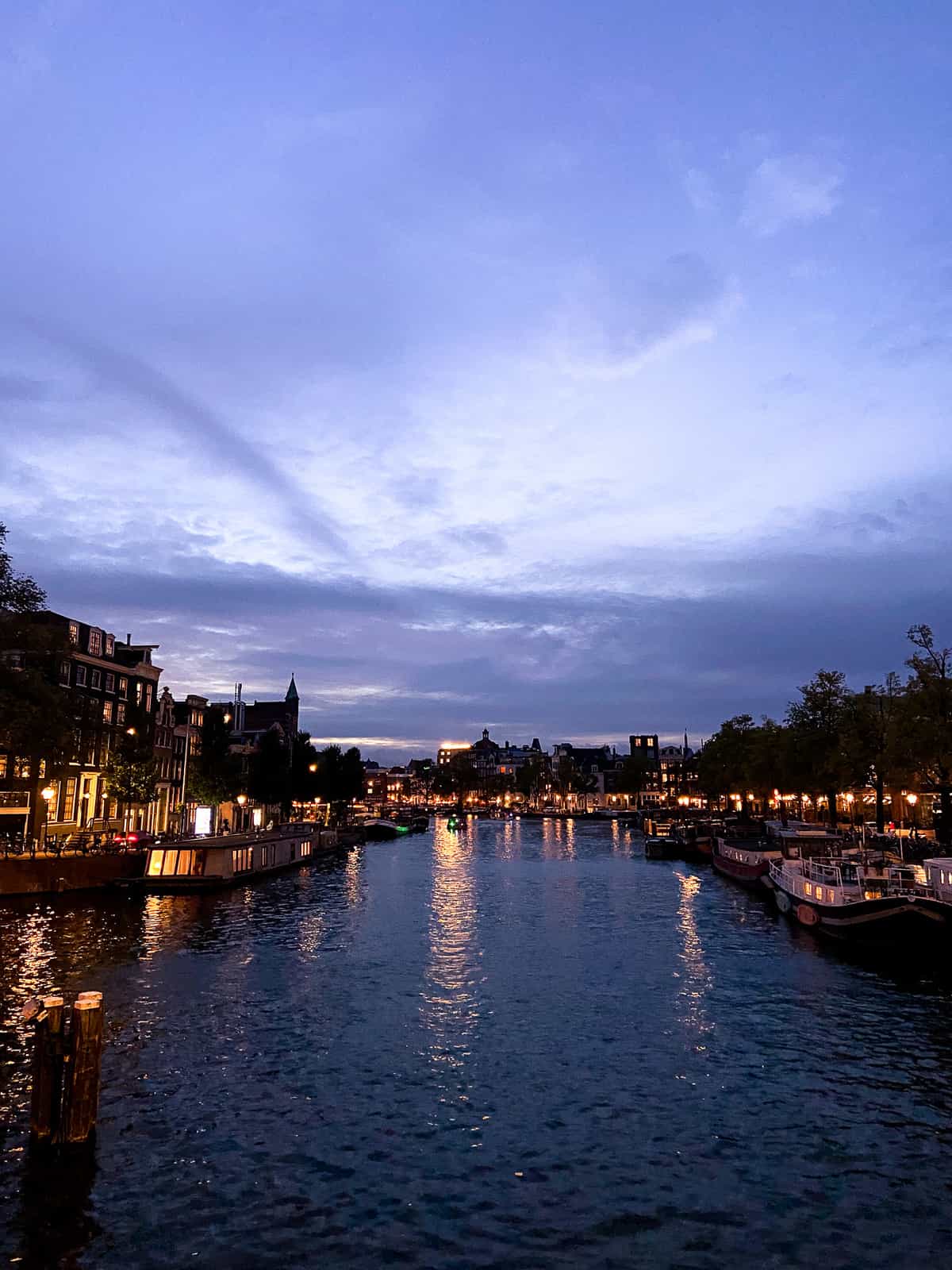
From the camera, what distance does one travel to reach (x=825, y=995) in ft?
120

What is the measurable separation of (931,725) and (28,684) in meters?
64.6

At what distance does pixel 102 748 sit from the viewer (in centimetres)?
9188

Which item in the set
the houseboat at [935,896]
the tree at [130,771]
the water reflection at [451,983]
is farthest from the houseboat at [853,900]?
the tree at [130,771]

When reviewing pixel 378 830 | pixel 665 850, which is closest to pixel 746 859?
pixel 665 850

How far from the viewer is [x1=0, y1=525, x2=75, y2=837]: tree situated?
173 ft

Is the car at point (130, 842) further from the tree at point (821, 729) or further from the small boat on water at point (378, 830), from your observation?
the small boat on water at point (378, 830)

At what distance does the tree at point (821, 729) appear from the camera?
312ft

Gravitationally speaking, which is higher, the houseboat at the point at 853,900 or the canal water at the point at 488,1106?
the houseboat at the point at 853,900

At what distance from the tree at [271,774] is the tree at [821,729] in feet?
246

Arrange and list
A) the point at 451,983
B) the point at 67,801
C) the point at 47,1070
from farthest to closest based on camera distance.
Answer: the point at 67,801 < the point at 451,983 < the point at 47,1070

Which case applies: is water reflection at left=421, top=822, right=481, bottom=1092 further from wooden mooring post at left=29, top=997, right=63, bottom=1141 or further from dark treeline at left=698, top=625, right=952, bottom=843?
dark treeline at left=698, top=625, right=952, bottom=843

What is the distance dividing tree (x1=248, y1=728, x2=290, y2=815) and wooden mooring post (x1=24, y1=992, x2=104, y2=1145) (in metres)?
113

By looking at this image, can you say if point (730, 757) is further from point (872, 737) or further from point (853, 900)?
point (853, 900)

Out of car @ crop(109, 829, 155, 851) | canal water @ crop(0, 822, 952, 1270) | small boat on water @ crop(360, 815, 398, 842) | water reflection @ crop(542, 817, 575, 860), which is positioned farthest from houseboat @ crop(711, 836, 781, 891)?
small boat on water @ crop(360, 815, 398, 842)
